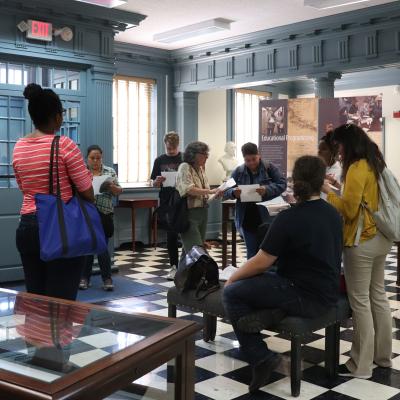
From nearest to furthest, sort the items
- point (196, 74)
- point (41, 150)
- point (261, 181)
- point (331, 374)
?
point (41, 150) < point (331, 374) < point (261, 181) < point (196, 74)

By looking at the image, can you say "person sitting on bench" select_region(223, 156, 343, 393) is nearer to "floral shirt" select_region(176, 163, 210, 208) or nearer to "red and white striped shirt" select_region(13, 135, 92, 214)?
"red and white striped shirt" select_region(13, 135, 92, 214)

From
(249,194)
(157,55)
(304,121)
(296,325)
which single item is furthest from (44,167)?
(157,55)

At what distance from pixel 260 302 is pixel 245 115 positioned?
797 cm

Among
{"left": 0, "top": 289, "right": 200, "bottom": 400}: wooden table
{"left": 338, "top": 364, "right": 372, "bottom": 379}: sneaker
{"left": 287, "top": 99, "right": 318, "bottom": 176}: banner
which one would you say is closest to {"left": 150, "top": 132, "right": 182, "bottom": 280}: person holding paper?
{"left": 287, "top": 99, "right": 318, "bottom": 176}: banner

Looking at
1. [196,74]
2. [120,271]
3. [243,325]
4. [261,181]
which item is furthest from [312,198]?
[196,74]

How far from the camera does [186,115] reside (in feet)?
30.7

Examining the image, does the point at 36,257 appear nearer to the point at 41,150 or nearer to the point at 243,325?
the point at 41,150

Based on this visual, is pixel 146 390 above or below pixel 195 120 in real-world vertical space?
below

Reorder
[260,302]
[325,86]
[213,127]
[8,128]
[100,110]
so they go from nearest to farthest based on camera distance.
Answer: [260,302], [8,128], [100,110], [325,86], [213,127]

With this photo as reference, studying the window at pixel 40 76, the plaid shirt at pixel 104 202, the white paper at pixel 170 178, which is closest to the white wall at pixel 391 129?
the white paper at pixel 170 178

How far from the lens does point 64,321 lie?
1567mm

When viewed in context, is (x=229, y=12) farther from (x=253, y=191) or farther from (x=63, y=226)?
(x=63, y=226)

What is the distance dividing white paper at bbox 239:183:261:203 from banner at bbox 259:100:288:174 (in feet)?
8.14

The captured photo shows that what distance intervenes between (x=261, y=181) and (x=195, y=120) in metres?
4.60
